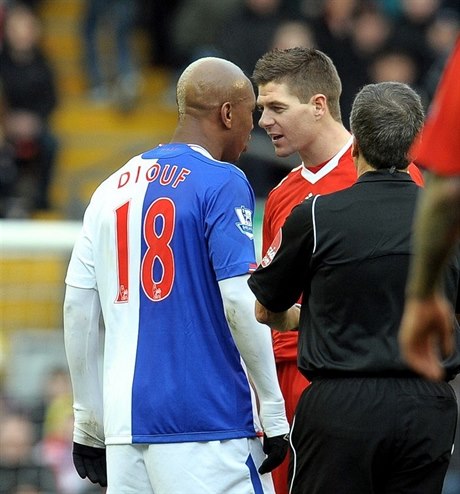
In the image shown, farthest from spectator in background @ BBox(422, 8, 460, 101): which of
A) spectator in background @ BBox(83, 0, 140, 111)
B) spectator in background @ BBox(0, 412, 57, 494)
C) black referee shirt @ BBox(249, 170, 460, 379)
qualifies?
black referee shirt @ BBox(249, 170, 460, 379)

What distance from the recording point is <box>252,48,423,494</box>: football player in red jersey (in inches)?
211

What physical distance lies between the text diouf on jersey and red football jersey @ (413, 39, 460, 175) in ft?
6.25

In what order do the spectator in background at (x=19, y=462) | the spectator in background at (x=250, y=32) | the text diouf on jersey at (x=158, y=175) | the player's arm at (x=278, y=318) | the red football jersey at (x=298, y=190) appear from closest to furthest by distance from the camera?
1. the player's arm at (x=278, y=318)
2. the text diouf on jersey at (x=158, y=175)
3. the red football jersey at (x=298, y=190)
4. the spectator in background at (x=19, y=462)
5. the spectator in background at (x=250, y=32)

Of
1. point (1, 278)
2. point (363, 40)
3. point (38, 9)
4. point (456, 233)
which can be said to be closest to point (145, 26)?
point (38, 9)

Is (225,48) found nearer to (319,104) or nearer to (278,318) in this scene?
(319,104)

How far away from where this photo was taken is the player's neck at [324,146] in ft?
17.8

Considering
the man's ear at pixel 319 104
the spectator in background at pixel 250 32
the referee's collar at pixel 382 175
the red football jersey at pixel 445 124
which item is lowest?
the spectator in background at pixel 250 32

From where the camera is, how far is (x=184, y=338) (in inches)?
190

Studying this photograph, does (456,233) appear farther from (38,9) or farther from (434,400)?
(38,9)

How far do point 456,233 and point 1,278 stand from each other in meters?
6.66

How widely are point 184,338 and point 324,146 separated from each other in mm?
1070

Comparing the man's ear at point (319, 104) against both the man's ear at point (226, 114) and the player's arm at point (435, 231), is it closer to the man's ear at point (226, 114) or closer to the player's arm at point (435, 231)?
the man's ear at point (226, 114)

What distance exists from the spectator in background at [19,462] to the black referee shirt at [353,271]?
4.04 m

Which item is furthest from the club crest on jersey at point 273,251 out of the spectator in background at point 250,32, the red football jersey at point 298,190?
the spectator in background at point 250,32
